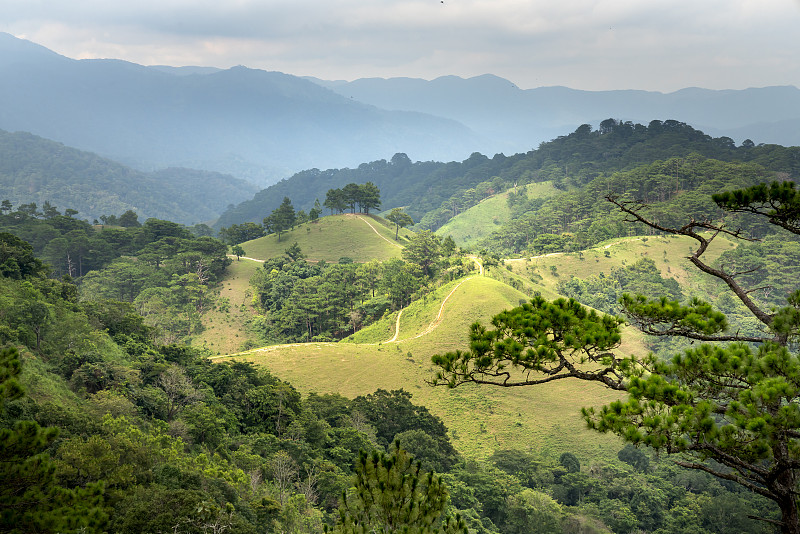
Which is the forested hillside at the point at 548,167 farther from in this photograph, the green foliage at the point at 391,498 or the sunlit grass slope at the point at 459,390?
the green foliage at the point at 391,498

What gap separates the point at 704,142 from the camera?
91.0 meters

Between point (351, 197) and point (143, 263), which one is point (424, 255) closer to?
point (351, 197)

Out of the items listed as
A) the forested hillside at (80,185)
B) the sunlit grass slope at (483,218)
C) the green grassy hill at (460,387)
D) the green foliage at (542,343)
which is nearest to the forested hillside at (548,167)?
the sunlit grass slope at (483,218)

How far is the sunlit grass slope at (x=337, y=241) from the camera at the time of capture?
210 feet

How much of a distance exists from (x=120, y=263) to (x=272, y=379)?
37025 mm

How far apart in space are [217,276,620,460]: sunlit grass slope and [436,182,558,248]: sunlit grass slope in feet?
191

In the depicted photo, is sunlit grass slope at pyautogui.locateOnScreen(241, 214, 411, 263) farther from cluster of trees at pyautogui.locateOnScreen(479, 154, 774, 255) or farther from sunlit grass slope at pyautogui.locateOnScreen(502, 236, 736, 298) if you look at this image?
cluster of trees at pyautogui.locateOnScreen(479, 154, 774, 255)

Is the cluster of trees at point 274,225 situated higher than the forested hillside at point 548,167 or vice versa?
the forested hillside at point 548,167

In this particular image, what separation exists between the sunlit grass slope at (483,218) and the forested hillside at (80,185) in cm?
11029

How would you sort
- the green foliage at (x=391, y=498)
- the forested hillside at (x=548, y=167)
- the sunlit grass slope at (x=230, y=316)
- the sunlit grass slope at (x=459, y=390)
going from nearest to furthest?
1. the green foliage at (x=391, y=498)
2. the sunlit grass slope at (x=459, y=390)
3. the sunlit grass slope at (x=230, y=316)
4. the forested hillside at (x=548, y=167)

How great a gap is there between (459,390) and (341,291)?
16646mm

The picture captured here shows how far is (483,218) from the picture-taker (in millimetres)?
99500

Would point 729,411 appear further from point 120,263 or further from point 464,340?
point 120,263

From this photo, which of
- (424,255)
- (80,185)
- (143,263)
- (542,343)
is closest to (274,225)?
(143,263)
